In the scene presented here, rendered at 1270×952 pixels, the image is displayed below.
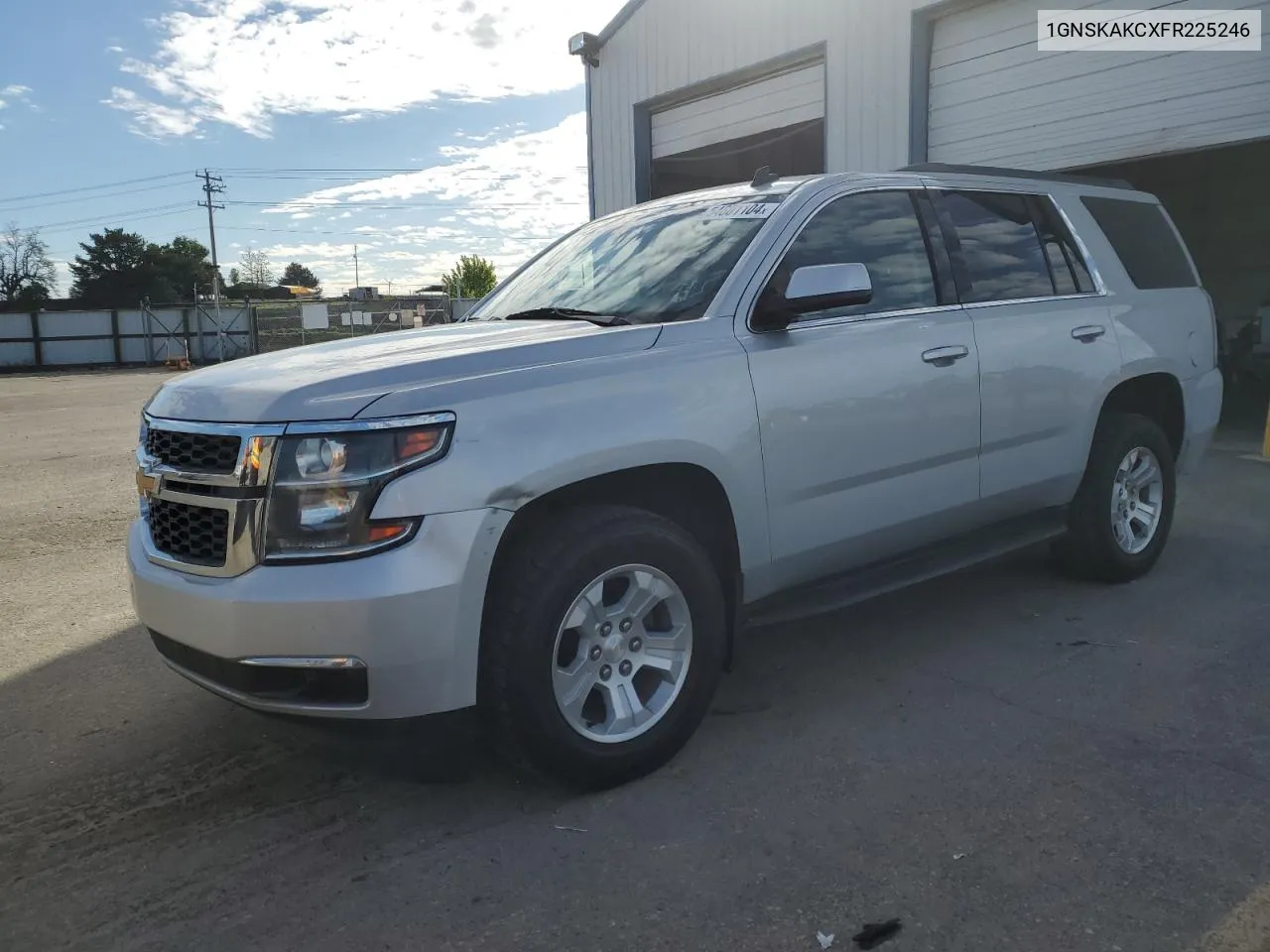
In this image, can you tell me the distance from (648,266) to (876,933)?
2440 millimetres

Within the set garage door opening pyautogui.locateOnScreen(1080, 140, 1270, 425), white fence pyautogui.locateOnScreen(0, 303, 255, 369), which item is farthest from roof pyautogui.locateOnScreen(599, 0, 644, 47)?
white fence pyautogui.locateOnScreen(0, 303, 255, 369)

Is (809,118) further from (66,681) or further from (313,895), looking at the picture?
(313,895)

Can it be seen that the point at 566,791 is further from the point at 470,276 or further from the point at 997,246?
the point at 470,276

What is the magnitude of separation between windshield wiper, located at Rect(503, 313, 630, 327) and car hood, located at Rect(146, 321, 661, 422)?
0.06 metres

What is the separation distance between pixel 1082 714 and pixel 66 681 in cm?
405

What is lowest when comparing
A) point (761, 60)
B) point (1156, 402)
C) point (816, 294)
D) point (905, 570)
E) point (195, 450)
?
point (905, 570)

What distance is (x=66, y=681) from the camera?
4.25 metres

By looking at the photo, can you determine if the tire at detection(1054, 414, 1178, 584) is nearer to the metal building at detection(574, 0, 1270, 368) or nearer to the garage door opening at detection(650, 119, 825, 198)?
the metal building at detection(574, 0, 1270, 368)

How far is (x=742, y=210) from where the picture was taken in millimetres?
3879

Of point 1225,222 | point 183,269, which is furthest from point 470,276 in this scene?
point 1225,222

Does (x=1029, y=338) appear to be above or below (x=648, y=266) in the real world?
below

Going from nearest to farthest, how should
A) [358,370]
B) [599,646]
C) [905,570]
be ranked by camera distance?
[358,370] < [599,646] < [905,570]

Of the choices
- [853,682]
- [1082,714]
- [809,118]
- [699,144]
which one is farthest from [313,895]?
[699,144]

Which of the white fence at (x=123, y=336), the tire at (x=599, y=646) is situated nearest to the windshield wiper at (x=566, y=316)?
the tire at (x=599, y=646)
